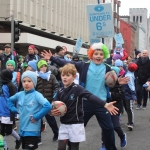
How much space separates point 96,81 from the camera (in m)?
7.07

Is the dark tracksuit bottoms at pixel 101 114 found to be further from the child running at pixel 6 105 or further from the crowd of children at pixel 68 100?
the child running at pixel 6 105

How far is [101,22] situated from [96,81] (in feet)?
27.8

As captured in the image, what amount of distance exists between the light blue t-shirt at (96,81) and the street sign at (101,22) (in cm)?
797

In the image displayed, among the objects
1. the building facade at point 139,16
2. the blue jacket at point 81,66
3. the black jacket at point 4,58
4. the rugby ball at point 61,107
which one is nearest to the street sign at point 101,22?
the black jacket at point 4,58

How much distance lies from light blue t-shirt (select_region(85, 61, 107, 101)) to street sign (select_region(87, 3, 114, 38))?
314 inches

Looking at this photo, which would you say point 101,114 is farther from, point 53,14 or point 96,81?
point 53,14

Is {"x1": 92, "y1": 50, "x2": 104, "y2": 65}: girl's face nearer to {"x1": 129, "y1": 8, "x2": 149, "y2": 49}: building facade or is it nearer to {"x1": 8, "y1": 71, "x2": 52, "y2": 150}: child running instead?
{"x1": 8, "y1": 71, "x2": 52, "y2": 150}: child running

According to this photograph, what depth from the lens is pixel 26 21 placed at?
42.5 metres

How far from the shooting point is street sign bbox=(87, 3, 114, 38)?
15080mm

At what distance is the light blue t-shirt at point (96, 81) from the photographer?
705 centimetres

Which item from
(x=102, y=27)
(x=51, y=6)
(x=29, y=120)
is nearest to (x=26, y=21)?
(x=51, y=6)

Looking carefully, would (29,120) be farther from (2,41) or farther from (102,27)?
(2,41)

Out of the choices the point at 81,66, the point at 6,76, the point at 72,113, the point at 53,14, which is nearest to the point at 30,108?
the point at 72,113

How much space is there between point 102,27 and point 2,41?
87.1 ft
